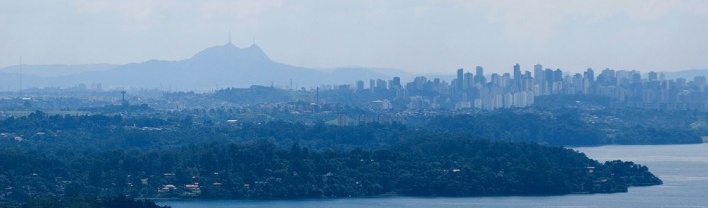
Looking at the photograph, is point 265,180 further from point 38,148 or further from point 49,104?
point 49,104

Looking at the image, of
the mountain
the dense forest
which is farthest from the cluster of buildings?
the mountain

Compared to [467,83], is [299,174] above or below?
below

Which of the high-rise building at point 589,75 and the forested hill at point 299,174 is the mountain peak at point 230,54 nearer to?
the high-rise building at point 589,75

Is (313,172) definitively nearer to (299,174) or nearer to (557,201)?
(299,174)

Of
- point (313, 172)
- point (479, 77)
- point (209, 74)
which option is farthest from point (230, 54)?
point (313, 172)

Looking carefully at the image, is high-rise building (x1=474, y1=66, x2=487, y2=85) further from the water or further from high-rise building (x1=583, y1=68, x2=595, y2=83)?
the water

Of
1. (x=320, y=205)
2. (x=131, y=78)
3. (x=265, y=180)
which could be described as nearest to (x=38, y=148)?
(x=265, y=180)
